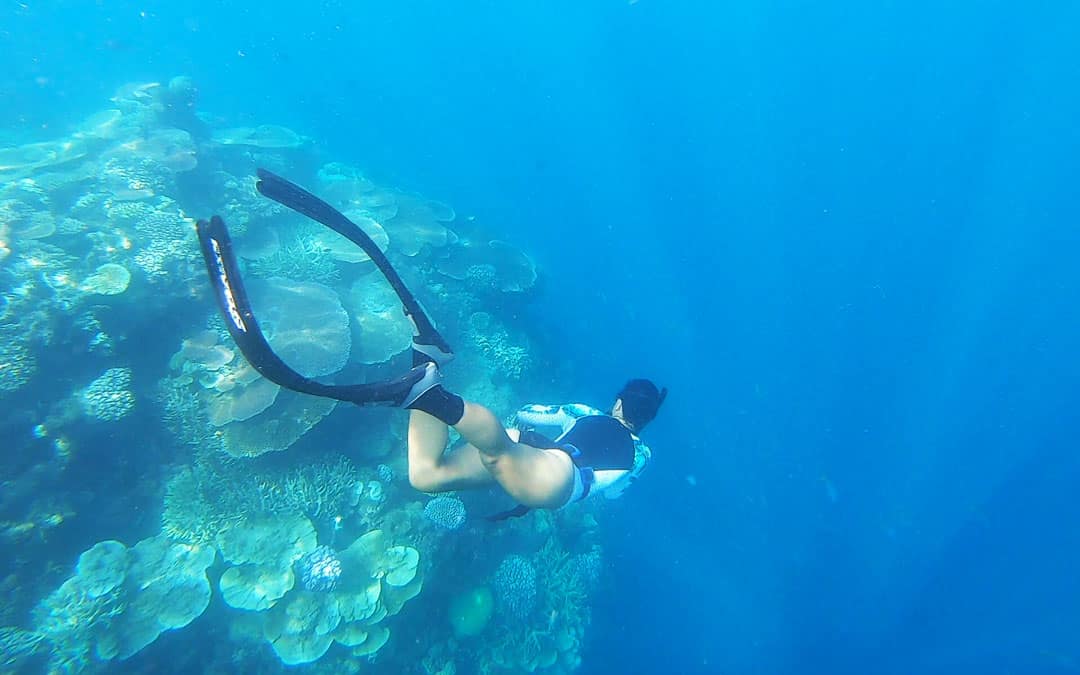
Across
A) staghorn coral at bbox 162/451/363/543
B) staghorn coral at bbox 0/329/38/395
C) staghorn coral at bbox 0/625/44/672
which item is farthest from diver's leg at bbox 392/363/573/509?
staghorn coral at bbox 0/329/38/395

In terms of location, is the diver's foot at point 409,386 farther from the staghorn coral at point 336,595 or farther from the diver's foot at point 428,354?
the staghorn coral at point 336,595

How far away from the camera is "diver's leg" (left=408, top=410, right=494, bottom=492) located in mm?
4191

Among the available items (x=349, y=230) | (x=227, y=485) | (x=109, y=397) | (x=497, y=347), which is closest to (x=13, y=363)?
(x=109, y=397)

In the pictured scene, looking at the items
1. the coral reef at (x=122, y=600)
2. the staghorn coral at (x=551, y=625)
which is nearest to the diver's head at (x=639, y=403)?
the staghorn coral at (x=551, y=625)

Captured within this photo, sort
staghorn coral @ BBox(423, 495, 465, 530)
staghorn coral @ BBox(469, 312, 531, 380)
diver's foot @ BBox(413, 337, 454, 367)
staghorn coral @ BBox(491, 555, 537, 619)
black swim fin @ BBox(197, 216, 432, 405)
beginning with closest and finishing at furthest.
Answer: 1. black swim fin @ BBox(197, 216, 432, 405)
2. diver's foot @ BBox(413, 337, 454, 367)
3. staghorn coral @ BBox(423, 495, 465, 530)
4. staghorn coral @ BBox(491, 555, 537, 619)
5. staghorn coral @ BBox(469, 312, 531, 380)

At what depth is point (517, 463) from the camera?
3.73 metres

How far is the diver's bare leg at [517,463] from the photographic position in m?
3.30

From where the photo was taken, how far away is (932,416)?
21547mm

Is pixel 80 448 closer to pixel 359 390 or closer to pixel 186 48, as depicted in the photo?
pixel 359 390

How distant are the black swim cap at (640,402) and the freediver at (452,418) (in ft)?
0.03

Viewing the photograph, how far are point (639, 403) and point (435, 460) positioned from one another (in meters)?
2.06

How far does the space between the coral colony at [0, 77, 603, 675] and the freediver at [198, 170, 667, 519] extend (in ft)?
8.38

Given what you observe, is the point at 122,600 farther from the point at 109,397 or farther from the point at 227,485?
the point at 109,397

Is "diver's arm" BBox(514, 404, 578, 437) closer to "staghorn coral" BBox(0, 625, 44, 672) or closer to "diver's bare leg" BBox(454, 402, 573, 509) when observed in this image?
"diver's bare leg" BBox(454, 402, 573, 509)
